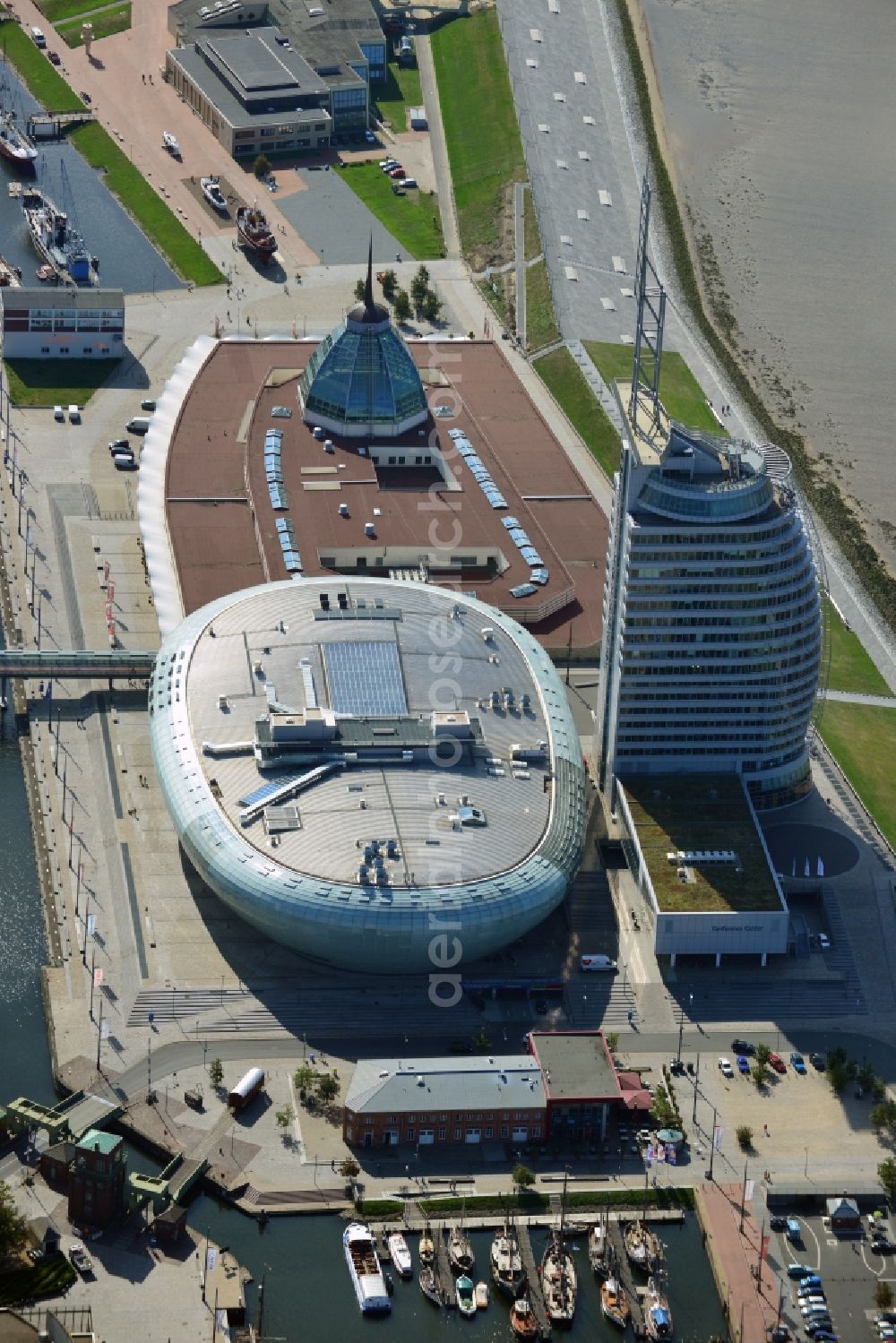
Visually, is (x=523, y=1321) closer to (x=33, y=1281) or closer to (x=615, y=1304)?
(x=615, y=1304)

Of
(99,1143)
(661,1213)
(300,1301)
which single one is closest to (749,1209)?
(661,1213)

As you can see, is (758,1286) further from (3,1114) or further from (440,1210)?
(3,1114)

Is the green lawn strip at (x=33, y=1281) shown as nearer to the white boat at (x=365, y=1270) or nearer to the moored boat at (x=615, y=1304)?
the white boat at (x=365, y=1270)

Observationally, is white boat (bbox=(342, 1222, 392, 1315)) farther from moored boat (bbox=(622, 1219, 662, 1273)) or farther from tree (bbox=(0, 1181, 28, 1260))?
tree (bbox=(0, 1181, 28, 1260))

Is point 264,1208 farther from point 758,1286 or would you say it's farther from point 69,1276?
point 758,1286

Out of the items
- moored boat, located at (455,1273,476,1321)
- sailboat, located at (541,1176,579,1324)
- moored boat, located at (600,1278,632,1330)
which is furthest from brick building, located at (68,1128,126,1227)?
moored boat, located at (600,1278,632,1330)

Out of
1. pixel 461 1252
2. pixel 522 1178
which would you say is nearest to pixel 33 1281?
pixel 461 1252
